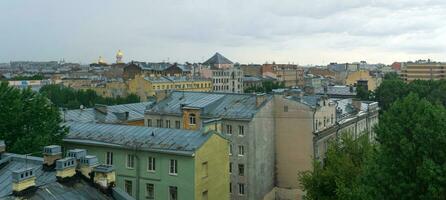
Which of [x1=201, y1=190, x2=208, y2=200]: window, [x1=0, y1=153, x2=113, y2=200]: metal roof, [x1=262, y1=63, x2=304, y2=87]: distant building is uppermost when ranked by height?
[x1=262, y1=63, x2=304, y2=87]: distant building

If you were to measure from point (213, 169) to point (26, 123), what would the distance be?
11.4 m

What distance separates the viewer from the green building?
2933 cm

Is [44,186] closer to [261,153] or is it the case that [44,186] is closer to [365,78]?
[261,153]

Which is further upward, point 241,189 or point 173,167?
point 173,167

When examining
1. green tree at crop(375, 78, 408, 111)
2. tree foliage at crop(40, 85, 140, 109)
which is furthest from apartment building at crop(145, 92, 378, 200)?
green tree at crop(375, 78, 408, 111)

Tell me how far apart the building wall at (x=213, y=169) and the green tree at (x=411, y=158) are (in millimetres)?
11504

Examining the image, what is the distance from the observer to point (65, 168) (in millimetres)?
19141

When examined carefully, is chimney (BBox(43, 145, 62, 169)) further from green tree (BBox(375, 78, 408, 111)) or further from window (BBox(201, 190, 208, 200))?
green tree (BBox(375, 78, 408, 111))

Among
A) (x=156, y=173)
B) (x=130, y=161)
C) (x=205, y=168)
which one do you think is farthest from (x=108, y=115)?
(x=205, y=168)

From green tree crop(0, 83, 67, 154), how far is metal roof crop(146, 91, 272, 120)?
14357 millimetres

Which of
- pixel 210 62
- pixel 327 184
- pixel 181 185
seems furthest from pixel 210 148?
pixel 210 62

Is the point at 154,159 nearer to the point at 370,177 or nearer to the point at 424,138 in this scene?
the point at 370,177

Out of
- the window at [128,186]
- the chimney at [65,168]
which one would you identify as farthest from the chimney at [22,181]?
the window at [128,186]

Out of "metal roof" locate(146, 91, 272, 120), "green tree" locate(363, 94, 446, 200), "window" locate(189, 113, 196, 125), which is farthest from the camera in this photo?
"window" locate(189, 113, 196, 125)
